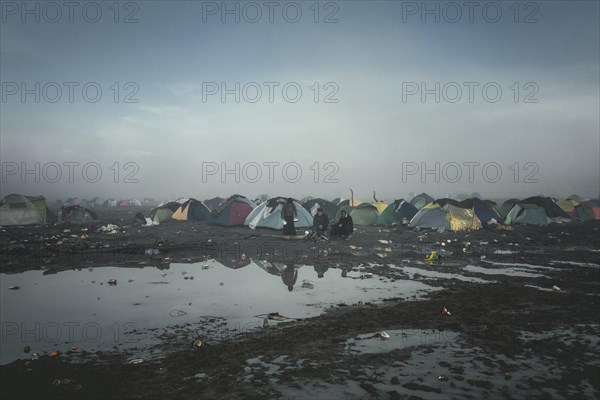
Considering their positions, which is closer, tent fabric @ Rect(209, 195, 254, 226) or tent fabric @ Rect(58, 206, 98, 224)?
tent fabric @ Rect(209, 195, 254, 226)

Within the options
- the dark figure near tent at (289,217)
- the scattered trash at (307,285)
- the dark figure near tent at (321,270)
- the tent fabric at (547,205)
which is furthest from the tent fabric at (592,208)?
the scattered trash at (307,285)

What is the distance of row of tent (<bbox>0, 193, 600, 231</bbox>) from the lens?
2495cm

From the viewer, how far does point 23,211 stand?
27609 millimetres

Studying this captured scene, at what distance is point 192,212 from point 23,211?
11373 mm

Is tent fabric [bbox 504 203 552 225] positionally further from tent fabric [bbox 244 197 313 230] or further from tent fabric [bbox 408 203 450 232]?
tent fabric [bbox 244 197 313 230]

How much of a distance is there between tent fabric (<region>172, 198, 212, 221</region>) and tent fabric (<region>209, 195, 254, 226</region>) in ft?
14.7

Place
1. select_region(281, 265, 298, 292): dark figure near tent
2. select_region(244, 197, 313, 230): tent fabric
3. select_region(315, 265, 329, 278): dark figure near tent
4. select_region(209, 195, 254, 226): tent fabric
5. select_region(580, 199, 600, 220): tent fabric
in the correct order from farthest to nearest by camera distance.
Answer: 1. select_region(580, 199, 600, 220): tent fabric
2. select_region(209, 195, 254, 226): tent fabric
3. select_region(244, 197, 313, 230): tent fabric
4. select_region(315, 265, 329, 278): dark figure near tent
5. select_region(281, 265, 298, 292): dark figure near tent

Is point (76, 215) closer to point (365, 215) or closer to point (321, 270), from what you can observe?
point (365, 215)

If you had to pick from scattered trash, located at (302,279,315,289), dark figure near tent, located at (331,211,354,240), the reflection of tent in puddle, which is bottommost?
the reflection of tent in puddle

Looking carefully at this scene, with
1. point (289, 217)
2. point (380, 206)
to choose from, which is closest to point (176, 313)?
point (289, 217)

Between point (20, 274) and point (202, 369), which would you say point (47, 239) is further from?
point (202, 369)

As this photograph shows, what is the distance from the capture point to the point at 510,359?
19.9ft

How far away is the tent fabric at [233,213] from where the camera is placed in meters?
27.4

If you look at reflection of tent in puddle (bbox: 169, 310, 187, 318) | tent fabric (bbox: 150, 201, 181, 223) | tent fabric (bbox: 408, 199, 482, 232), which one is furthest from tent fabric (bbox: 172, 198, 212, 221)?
reflection of tent in puddle (bbox: 169, 310, 187, 318)
